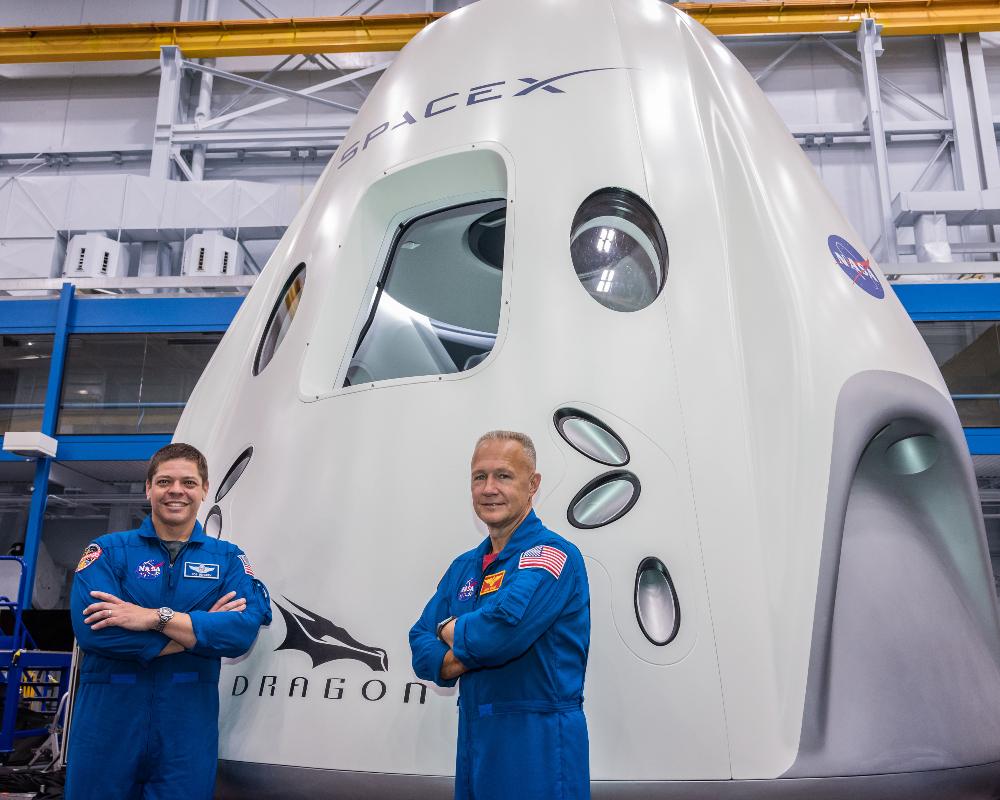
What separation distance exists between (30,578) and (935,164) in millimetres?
15759

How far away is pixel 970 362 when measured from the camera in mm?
12883

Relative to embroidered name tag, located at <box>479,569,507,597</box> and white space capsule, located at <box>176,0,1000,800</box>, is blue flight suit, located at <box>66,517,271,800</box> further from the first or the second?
embroidered name tag, located at <box>479,569,507,597</box>

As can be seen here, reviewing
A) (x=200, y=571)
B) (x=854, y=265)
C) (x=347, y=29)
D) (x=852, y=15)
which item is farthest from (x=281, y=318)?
(x=852, y=15)

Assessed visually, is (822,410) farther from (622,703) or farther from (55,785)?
(55,785)

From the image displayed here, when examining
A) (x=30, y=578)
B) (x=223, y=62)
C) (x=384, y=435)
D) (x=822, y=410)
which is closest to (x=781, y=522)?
(x=822, y=410)

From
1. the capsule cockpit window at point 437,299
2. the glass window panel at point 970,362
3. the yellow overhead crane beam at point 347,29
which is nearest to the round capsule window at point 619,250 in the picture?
the capsule cockpit window at point 437,299

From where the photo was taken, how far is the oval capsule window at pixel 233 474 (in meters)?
3.52

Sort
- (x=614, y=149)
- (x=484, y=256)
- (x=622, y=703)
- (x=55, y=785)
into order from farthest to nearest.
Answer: (x=55, y=785)
(x=484, y=256)
(x=614, y=149)
(x=622, y=703)

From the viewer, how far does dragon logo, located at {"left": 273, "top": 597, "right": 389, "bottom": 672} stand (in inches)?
111

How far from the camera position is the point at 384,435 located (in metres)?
3.15

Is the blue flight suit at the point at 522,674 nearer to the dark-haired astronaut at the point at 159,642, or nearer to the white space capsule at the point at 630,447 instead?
the white space capsule at the point at 630,447

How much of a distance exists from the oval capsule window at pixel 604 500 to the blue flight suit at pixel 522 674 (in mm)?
477

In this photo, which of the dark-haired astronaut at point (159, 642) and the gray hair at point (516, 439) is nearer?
the gray hair at point (516, 439)

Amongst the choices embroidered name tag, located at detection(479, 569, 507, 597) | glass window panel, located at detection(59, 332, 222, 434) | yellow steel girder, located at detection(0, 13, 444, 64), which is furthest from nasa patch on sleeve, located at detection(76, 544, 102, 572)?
yellow steel girder, located at detection(0, 13, 444, 64)
